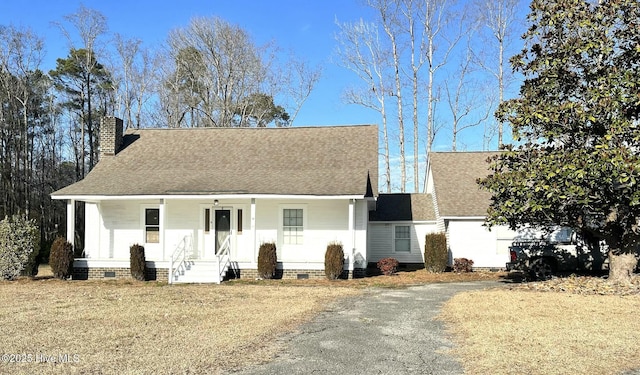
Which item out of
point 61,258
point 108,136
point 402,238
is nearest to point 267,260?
point 61,258

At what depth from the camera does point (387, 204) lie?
2427 centimetres

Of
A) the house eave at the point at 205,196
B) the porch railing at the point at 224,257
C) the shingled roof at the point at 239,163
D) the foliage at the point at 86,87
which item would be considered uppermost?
the foliage at the point at 86,87

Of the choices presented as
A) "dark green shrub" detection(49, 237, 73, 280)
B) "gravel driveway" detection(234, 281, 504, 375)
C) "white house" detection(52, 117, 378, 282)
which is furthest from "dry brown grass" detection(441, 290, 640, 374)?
"dark green shrub" detection(49, 237, 73, 280)

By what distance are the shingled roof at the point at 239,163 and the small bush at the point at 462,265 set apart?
4377 mm

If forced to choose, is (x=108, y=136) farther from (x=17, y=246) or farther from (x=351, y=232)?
(x=351, y=232)

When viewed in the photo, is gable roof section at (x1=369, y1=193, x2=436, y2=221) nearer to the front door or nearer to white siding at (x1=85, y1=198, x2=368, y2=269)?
white siding at (x1=85, y1=198, x2=368, y2=269)

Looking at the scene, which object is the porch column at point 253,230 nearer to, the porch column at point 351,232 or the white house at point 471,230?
the porch column at point 351,232

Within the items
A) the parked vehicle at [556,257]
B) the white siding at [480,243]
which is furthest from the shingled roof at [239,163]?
the parked vehicle at [556,257]

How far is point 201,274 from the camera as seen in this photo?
1692 centimetres

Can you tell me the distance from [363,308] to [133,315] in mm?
4736

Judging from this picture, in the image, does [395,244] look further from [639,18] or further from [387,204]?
[639,18]

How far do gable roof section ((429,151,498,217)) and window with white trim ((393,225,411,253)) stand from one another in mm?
2142

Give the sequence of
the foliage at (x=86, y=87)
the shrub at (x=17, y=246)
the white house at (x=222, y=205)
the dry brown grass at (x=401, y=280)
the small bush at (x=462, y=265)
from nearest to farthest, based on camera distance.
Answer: the dry brown grass at (x=401, y=280), the shrub at (x=17, y=246), the white house at (x=222, y=205), the small bush at (x=462, y=265), the foliage at (x=86, y=87)

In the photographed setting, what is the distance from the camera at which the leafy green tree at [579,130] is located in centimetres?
1239
